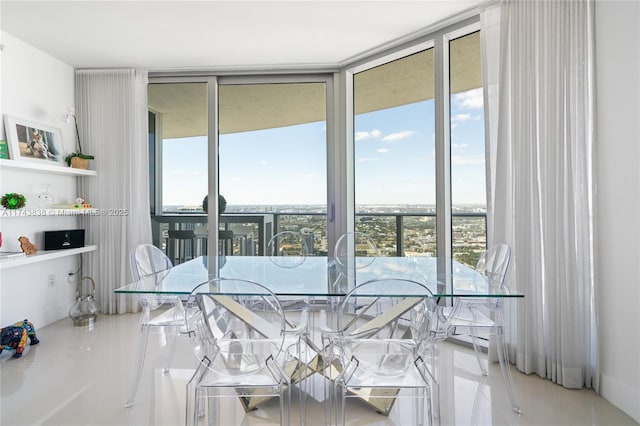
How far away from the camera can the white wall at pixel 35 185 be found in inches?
133

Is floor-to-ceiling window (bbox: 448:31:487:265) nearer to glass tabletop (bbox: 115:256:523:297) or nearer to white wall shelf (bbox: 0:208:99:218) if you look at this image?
glass tabletop (bbox: 115:256:523:297)

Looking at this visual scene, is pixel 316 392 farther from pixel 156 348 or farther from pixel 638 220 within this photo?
pixel 638 220

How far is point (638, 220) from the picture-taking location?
2080mm

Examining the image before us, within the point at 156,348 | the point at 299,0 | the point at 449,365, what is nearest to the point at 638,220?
the point at 449,365

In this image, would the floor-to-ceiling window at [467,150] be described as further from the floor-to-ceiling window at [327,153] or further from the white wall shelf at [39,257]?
the white wall shelf at [39,257]

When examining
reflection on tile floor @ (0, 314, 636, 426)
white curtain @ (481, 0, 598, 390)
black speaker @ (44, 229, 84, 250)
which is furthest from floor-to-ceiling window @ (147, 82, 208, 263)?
white curtain @ (481, 0, 598, 390)

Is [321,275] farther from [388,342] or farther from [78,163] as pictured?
[78,163]

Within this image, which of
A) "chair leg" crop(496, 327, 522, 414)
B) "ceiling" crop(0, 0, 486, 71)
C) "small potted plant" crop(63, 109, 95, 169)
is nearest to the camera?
"chair leg" crop(496, 327, 522, 414)

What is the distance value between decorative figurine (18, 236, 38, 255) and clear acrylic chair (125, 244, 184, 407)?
1279mm

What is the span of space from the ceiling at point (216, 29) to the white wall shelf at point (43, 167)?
1.15 metres

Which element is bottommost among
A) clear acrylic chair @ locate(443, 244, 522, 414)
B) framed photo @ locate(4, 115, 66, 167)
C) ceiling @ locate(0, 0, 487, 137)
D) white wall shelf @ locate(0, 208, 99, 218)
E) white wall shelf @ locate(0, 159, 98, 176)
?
clear acrylic chair @ locate(443, 244, 522, 414)

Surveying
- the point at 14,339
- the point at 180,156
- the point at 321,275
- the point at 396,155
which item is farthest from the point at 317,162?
the point at 14,339

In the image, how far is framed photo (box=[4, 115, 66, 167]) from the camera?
3.41 meters

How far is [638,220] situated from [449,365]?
1511 millimetres
